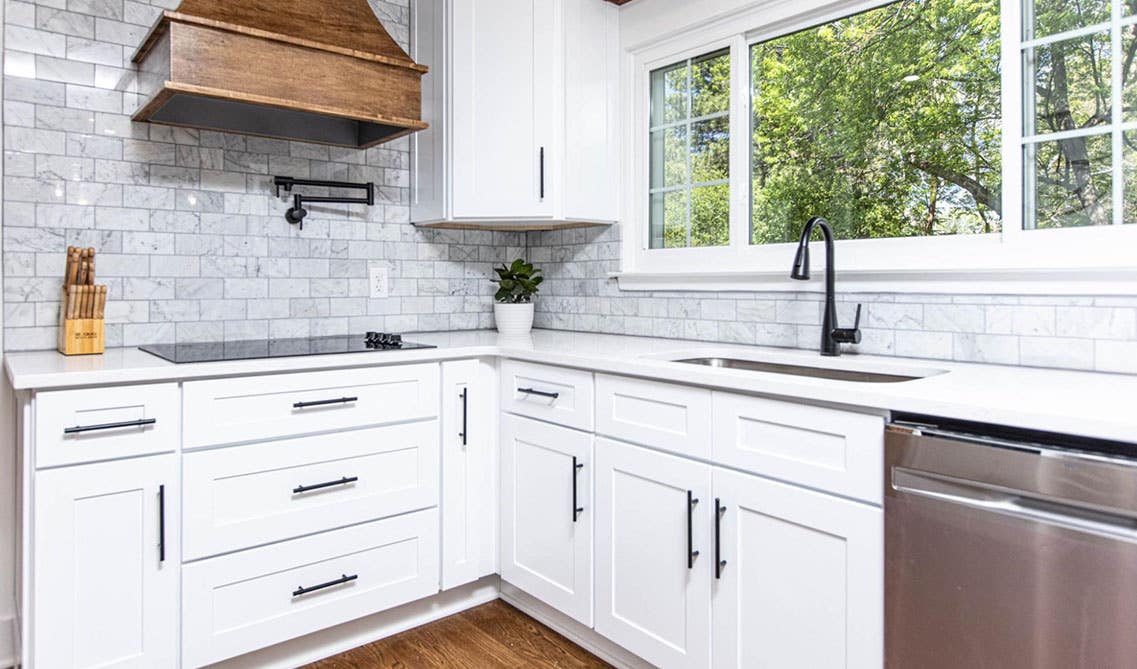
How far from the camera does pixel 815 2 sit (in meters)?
2.15

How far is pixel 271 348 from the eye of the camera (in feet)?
7.34

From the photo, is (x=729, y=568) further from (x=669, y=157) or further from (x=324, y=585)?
(x=669, y=157)

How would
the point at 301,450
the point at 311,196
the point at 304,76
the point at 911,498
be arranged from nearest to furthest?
the point at 911,498, the point at 301,450, the point at 304,76, the point at 311,196

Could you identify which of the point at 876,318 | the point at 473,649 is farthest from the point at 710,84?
the point at 473,649

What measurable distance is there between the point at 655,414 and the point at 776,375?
38 cm

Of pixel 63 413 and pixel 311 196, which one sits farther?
pixel 311 196

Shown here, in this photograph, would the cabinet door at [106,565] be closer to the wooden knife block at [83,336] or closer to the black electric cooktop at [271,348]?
the black electric cooktop at [271,348]

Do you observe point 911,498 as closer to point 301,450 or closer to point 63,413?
point 301,450

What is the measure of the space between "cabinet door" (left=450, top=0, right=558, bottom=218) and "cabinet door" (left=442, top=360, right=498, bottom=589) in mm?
674

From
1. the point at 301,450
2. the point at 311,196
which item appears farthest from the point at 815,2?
the point at 301,450

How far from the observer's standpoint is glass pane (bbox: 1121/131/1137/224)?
63.0 inches

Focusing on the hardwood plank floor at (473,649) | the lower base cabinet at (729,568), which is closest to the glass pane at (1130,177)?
the lower base cabinet at (729,568)

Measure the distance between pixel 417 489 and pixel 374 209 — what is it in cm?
116

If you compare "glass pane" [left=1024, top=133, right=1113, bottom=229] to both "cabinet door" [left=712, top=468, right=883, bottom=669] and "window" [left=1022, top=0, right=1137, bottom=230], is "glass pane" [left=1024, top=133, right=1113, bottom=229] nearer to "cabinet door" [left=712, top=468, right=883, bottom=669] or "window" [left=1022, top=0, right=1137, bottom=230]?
"window" [left=1022, top=0, right=1137, bottom=230]
